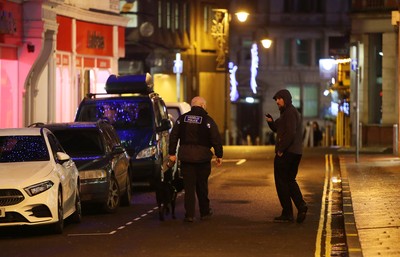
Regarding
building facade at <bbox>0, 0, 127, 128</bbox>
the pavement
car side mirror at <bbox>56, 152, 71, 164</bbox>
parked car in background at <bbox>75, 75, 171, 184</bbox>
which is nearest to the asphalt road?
the pavement

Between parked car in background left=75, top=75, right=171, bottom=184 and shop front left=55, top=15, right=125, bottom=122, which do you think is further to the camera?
shop front left=55, top=15, right=125, bottom=122

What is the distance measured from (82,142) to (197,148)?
9.97 ft

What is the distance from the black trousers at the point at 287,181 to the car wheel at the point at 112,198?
10.3 feet

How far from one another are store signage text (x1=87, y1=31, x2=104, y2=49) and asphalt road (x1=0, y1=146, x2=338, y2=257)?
14.4 metres

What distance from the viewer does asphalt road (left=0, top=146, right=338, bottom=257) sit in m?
13.7

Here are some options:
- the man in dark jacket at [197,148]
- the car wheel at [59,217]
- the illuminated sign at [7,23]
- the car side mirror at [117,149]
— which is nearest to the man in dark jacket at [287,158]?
the man in dark jacket at [197,148]

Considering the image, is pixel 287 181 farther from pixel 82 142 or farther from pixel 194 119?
pixel 82 142

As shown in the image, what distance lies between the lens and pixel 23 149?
53.8 feet

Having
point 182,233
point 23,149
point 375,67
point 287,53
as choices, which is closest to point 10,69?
point 23,149

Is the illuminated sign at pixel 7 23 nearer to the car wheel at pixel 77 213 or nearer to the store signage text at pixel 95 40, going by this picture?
the store signage text at pixel 95 40

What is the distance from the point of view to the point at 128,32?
146 feet

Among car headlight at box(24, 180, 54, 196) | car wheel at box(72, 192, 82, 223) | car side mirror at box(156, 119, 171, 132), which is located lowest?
car wheel at box(72, 192, 82, 223)

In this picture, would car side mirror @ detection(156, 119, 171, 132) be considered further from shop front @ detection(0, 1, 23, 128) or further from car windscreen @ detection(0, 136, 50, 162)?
car windscreen @ detection(0, 136, 50, 162)

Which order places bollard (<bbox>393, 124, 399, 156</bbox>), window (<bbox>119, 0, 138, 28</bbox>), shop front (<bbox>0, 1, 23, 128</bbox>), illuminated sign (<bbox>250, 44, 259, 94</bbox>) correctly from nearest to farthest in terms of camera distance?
1. shop front (<bbox>0, 1, 23, 128</bbox>)
2. bollard (<bbox>393, 124, 399, 156</bbox>)
3. window (<bbox>119, 0, 138, 28</bbox>)
4. illuminated sign (<bbox>250, 44, 259, 94</bbox>)
